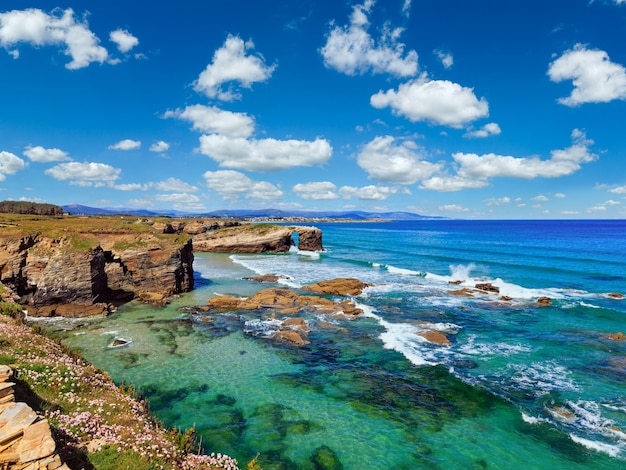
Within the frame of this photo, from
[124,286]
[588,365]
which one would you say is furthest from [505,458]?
[124,286]

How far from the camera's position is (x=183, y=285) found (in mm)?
36781

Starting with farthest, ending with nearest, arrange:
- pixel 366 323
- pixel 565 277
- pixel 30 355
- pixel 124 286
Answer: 1. pixel 565 277
2. pixel 124 286
3. pixel 366 323
4. pixel 30 355

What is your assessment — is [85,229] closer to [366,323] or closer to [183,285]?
[183,285]

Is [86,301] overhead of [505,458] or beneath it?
overhead

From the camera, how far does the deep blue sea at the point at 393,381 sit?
13.1 meters

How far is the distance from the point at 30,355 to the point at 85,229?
30.3 m

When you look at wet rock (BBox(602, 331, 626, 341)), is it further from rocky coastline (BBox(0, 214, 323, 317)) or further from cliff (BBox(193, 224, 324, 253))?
cliff (BBox(193, 224, 324, 253))

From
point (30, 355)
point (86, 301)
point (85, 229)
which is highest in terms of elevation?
point (85, 229)

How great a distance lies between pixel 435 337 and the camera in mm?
24453

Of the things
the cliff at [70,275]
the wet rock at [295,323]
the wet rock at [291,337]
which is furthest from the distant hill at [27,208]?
the wet rock at [291,337]

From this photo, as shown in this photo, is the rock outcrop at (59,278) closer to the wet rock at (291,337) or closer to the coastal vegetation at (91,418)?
the wet rock at (291,337)

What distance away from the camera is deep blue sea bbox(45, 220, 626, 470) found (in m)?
13.1

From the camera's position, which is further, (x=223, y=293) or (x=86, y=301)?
(x=223, y=293)

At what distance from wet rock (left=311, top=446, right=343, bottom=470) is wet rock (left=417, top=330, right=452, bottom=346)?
13.6 m
